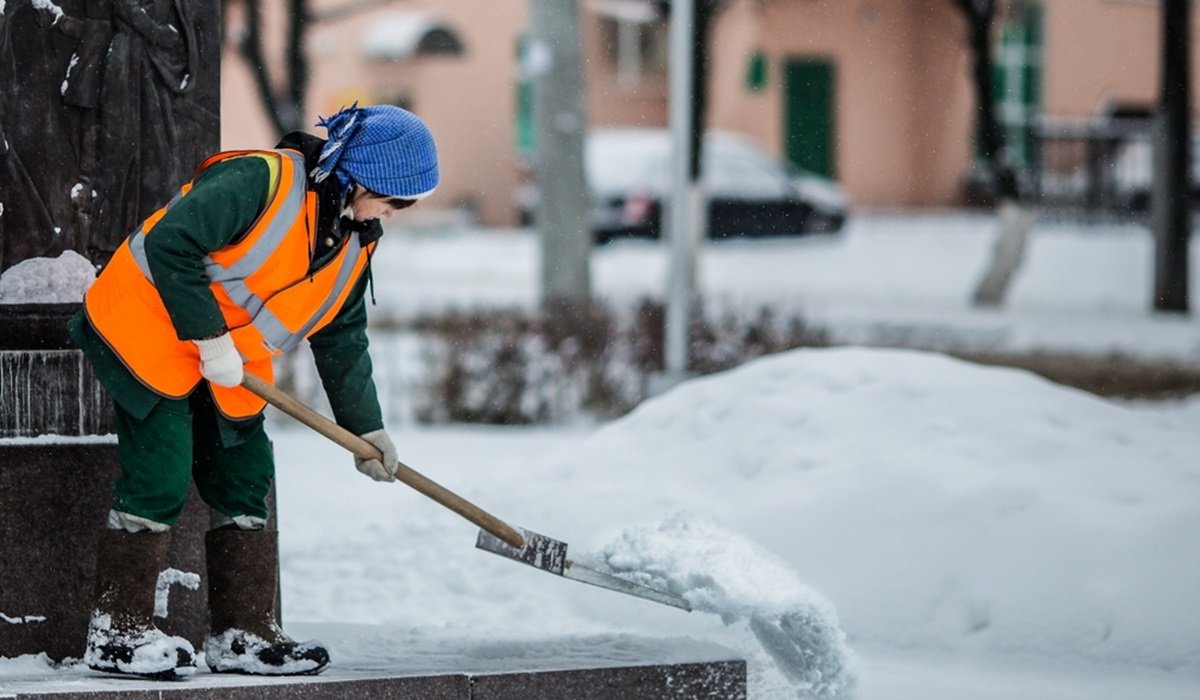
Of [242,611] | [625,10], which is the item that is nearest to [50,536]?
[242,611]

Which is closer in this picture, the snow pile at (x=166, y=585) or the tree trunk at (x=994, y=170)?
the snow pile at (x=166, y=585)

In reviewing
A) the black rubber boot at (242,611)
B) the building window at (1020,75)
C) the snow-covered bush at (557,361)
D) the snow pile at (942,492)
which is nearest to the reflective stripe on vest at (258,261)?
the black rubber boot at (242,611)

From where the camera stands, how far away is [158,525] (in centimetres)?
421

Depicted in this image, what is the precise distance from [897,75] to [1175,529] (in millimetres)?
23847

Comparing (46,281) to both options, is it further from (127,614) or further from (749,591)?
(749,591)

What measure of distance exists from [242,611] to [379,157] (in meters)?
1.08

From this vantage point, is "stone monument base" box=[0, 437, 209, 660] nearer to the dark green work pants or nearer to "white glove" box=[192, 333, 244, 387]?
the dark green work pants

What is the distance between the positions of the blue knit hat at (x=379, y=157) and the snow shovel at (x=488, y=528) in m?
0.47

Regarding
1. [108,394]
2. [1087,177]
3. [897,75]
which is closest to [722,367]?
[108,394]

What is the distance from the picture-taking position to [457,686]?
166 inches

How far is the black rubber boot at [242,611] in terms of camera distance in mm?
4375

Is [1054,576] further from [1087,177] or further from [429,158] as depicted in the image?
[1087,177]

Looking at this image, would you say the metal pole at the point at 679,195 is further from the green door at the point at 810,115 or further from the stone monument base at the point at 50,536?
the green door at the point at 810,115

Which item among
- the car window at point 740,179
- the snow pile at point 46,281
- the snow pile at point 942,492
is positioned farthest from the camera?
the car window at point 740,179
